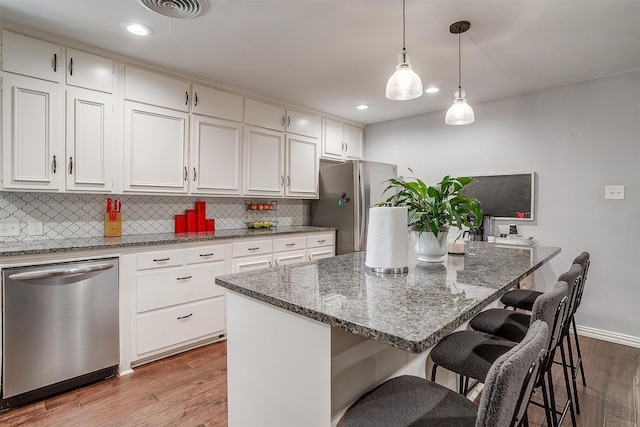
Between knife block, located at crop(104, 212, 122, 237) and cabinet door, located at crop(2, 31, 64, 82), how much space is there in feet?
3.39

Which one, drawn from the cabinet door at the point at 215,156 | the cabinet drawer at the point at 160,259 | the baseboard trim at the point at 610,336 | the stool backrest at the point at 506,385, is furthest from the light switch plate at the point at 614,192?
the cabinet drawer at the point at 160,259

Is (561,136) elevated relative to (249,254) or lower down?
elevated

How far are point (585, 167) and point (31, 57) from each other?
4.49 m

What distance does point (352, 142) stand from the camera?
15.2 feet

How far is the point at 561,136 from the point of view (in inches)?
126

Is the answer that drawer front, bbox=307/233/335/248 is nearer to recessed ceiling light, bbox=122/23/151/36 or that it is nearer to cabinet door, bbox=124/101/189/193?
cabinet door, bbox=124/101/189/193

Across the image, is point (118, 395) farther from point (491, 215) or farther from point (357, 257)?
point (491, 215)

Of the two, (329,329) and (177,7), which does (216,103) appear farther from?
(329,329)

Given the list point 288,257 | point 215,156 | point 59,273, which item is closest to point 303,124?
point 215,156

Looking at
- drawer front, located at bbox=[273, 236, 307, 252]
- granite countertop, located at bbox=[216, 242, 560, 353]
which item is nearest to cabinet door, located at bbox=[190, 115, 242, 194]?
drawer front, located at bbox=[273, 236, 307, 252]

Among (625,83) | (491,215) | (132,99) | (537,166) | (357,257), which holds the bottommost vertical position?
(357,257)

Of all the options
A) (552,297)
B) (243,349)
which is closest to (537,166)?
(552,297)

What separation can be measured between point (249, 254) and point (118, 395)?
1.38 metres

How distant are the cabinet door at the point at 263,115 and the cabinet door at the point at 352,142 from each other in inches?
43.4
